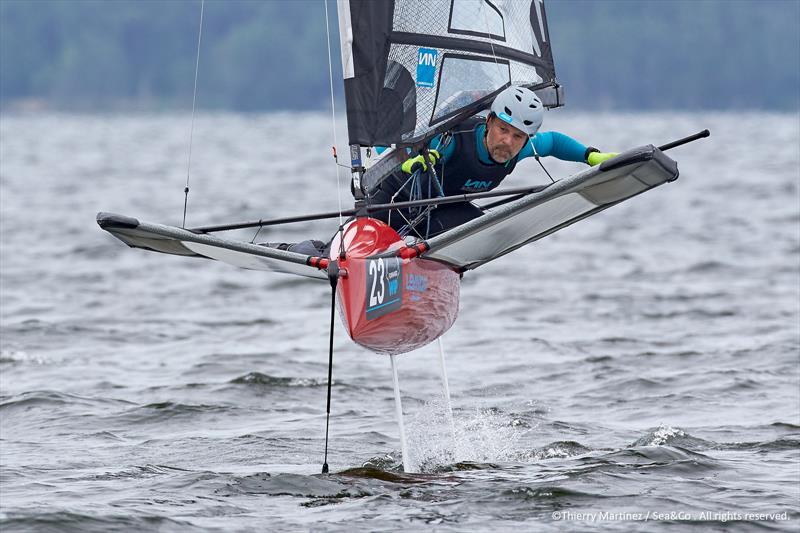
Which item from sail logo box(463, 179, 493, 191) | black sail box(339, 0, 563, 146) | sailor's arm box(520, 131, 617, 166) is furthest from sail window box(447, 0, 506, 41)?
sail logo box(463, 179, 493, 191)

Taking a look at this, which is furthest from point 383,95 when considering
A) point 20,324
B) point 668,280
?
point 668,280

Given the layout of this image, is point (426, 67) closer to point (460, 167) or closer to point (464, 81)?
point (464, 81)

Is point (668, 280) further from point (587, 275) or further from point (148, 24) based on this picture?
point (148, 24)

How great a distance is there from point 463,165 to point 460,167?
0.06 ft

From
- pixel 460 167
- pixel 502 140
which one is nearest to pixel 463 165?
pixel 460 167

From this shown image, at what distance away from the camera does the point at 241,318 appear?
1324 centimetres

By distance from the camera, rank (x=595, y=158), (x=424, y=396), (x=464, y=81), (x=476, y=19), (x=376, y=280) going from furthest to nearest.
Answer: (x=424, y=396), (x=476, y=19), (x=464, y=81), (x=595, y=158), (x=376, y=280)

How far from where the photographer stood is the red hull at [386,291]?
627 cm

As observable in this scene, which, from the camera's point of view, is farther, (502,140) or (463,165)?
(463,165)

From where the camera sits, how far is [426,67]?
24.3ft

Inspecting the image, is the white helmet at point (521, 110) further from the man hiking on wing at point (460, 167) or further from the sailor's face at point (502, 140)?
the sailor's face at point (502, 140)

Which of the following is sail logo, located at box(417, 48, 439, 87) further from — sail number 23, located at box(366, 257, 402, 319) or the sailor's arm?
sail number 23, located at box(366, 257, 402, 319)

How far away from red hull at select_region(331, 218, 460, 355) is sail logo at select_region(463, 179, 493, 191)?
54 centimetres

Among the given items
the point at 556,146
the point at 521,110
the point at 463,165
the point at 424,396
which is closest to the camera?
the point at 521,110
